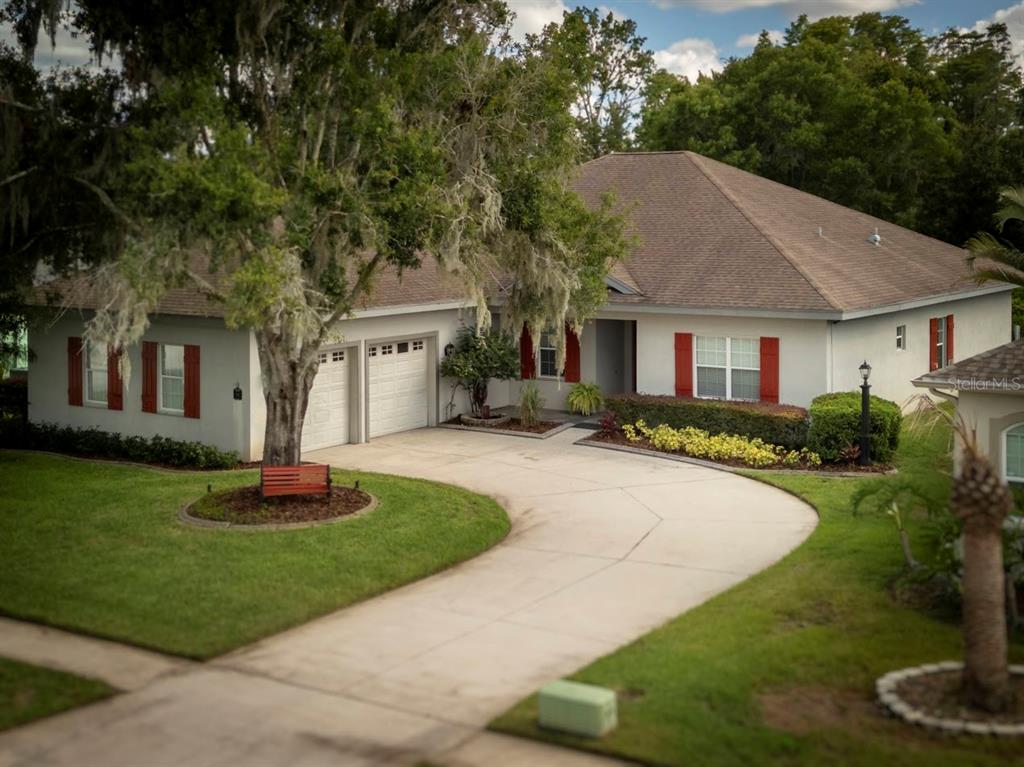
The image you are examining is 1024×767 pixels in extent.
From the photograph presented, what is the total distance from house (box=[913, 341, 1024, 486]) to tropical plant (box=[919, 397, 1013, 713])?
240 inches

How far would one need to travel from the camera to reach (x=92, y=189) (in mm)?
15977

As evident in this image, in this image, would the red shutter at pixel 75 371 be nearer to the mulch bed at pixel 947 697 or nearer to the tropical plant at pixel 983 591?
the mulch bed at pixel 947 697

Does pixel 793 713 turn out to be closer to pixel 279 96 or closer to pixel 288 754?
pixel 288 754


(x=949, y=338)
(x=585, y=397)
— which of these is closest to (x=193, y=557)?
(x=585, y=397)

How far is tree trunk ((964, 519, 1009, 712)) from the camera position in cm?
914

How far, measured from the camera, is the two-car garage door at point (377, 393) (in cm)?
2298

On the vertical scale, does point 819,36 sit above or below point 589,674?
above

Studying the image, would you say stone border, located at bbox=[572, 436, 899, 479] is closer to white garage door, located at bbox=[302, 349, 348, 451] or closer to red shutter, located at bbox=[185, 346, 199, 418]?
white garage door, located at bbox=[302, 349, 348, 451]

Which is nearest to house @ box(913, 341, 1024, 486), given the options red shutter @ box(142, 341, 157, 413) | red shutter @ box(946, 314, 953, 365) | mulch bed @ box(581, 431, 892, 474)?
mulch bed @ box(581, 431, 892, 474)

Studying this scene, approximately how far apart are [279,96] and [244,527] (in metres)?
5.95

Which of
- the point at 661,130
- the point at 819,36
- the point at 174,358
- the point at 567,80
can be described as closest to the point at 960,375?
the point at 567,80

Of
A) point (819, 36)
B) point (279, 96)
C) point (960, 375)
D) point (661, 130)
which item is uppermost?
point (819, 36)

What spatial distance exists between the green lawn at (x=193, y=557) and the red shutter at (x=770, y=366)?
7649 mm

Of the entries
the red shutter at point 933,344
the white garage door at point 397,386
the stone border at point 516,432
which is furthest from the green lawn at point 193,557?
the red shutter at point 933,344
